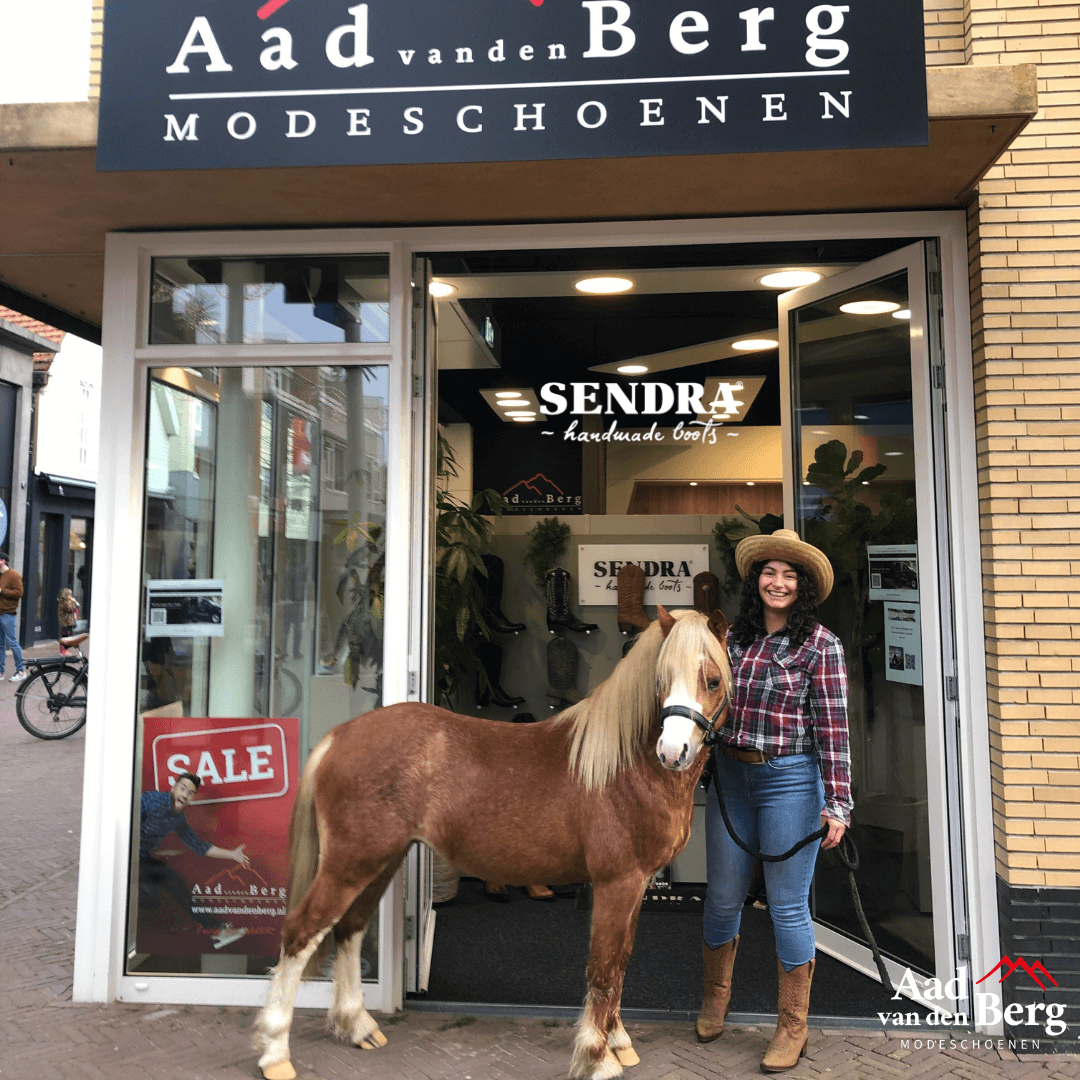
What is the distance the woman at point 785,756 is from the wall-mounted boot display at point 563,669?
2.54m

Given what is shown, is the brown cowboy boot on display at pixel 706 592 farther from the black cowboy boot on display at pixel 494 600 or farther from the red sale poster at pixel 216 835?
the red sale poster at pixel 216 835

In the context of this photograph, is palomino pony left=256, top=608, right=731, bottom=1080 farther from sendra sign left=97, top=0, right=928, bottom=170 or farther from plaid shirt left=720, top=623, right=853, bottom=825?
sendra sign left=97, top=0, right=928, bottom=170

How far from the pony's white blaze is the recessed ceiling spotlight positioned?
125 inches

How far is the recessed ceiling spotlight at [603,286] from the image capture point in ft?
17.7

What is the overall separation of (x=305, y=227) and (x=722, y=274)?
90.6 inches

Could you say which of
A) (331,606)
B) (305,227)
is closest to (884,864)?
(331,606)

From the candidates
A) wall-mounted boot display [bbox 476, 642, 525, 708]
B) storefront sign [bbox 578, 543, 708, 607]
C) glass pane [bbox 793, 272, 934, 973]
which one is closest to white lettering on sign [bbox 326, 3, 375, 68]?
glass pane [bbox 793, 272, 934, 973]

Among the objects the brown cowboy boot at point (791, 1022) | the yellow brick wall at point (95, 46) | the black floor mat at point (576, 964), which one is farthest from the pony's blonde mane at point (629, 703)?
the yellow brick wall at point (95, 46)

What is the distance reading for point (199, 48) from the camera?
3330 mm

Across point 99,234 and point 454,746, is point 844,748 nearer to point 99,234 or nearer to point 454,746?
point 454,746

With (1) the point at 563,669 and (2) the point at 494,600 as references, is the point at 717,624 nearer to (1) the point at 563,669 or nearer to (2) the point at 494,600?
(1) the point at 563,669

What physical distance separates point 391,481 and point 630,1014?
248cm

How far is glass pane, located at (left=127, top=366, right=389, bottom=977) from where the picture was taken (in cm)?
396

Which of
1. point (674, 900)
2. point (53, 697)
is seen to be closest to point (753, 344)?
point (674, 900)
